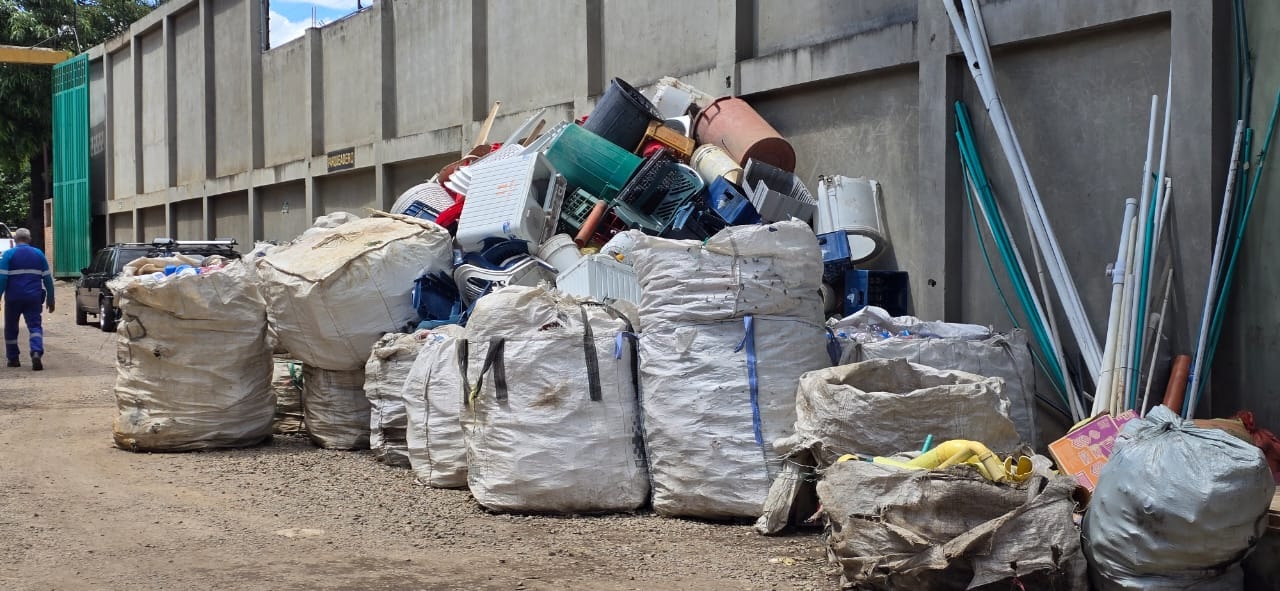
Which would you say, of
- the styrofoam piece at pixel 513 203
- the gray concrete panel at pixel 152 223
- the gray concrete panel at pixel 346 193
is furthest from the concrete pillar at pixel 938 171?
the gray concrete panel at pixel 152 223

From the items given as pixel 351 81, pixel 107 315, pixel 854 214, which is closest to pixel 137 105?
pixel 107 315

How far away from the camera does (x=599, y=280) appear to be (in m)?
6.62

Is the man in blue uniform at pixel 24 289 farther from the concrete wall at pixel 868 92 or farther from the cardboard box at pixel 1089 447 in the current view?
the cardboard box at pixel 1089 447

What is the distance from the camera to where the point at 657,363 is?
504 cm

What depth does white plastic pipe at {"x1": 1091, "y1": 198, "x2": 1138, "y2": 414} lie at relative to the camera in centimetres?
522

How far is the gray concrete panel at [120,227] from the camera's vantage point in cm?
2496

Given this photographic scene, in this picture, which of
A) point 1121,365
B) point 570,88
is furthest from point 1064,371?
point 570,88

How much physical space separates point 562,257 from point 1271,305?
13.2 ft

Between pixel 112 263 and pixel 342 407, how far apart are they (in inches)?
446

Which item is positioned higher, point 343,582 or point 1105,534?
point 1105,534

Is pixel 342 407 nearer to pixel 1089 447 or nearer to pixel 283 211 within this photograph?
pixel 1089 447

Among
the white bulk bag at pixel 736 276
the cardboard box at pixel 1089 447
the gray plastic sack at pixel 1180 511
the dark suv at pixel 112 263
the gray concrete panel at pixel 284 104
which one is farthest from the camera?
the gray concrete panel at pixel 284 104

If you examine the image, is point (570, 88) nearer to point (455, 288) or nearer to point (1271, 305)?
point (455, 288)

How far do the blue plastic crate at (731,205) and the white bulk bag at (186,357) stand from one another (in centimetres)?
292
